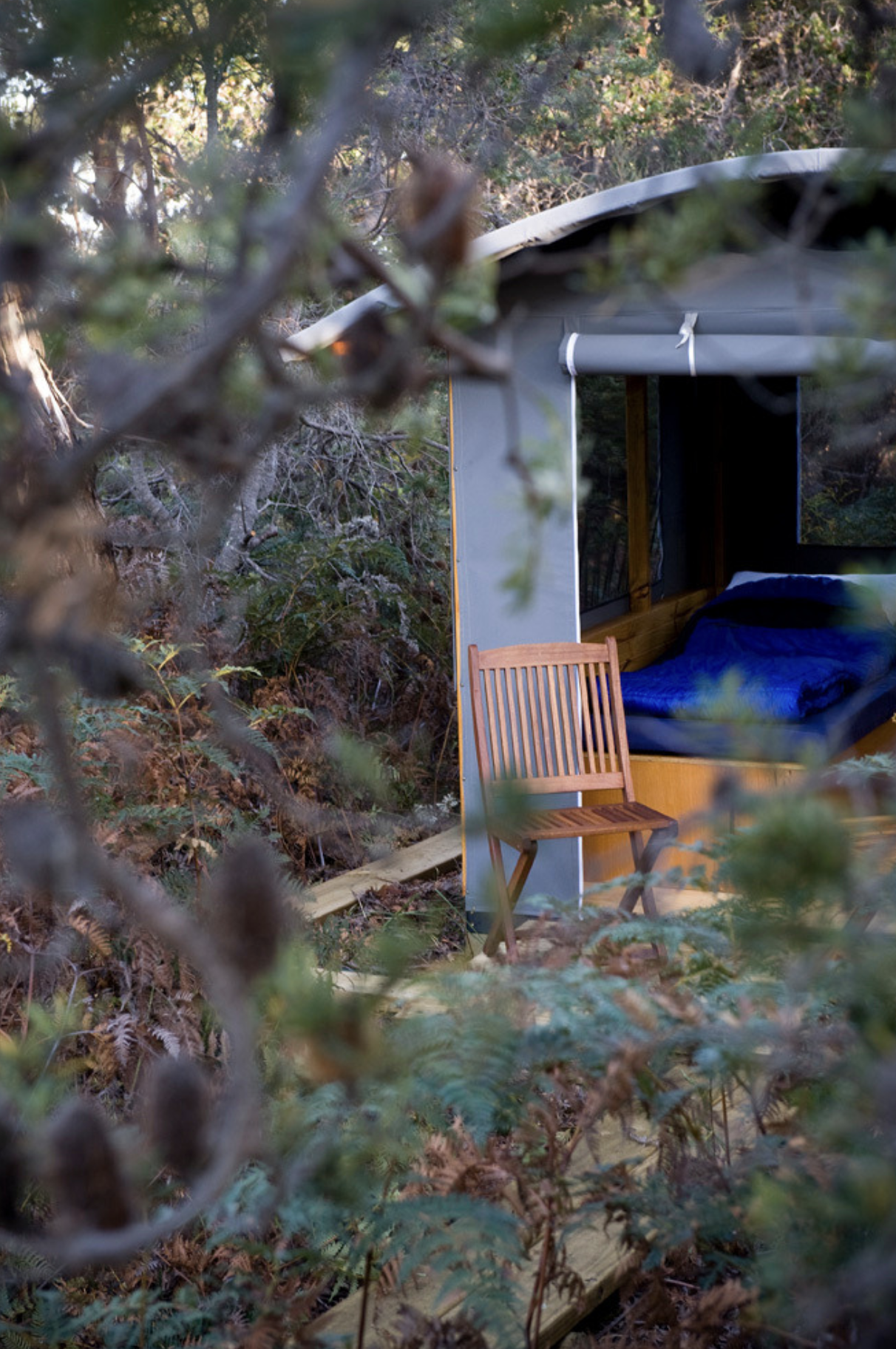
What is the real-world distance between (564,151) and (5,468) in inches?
444

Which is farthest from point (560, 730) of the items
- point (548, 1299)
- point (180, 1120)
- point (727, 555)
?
point (180, 1120)

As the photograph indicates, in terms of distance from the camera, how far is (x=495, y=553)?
193 inches

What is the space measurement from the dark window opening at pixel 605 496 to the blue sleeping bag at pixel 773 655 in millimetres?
457

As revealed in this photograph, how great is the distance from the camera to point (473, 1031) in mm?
1615

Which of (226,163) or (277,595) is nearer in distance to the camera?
(226,163)

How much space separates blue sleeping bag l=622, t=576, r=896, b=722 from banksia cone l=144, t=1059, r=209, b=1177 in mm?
3696

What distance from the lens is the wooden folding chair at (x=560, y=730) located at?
4.52 m

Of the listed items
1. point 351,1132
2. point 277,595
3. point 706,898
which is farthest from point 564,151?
point 351,1132

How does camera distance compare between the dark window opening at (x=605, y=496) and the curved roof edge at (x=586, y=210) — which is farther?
the dark window opening at (x=605, y=496)

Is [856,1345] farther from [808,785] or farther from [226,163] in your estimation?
[226,163]

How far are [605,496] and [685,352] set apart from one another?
182 cm

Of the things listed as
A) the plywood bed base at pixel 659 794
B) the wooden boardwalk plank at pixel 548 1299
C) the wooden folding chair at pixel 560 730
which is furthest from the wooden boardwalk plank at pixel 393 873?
the wooden boardwalk plank at pixel 548 1299

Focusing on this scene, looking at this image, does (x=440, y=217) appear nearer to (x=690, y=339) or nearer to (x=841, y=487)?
(x=690, y=339)

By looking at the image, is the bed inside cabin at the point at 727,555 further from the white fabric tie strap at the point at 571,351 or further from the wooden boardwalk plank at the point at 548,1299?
the wooden boardwalk plank at the point at 548,1299
